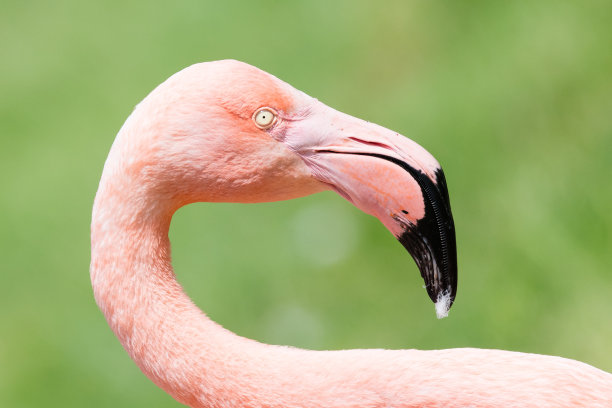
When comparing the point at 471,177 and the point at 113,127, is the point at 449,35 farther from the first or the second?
the point at 113,127

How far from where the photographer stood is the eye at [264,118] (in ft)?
4.82

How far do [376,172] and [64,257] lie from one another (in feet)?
10.3

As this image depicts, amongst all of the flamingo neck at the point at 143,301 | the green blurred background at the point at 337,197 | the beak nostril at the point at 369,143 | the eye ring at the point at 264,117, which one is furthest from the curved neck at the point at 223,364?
the green blurred background at the point at 337,197

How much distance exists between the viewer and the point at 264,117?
147 cm

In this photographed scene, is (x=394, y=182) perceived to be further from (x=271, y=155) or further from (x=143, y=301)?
(x=143, y=301)

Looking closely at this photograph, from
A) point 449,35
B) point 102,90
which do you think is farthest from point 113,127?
point 449,35

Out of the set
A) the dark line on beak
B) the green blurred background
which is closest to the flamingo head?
the dark line on beak

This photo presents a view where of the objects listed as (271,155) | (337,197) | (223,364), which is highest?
(337,197)

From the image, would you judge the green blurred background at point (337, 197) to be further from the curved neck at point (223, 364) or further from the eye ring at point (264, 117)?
the eye ring at point (264, 117)

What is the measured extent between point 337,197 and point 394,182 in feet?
9.01

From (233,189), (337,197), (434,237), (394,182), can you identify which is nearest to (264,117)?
(233,189)

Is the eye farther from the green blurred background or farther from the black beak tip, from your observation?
the green blurred background

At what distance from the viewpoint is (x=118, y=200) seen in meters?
1.45

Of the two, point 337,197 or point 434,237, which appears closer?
point 434,237
